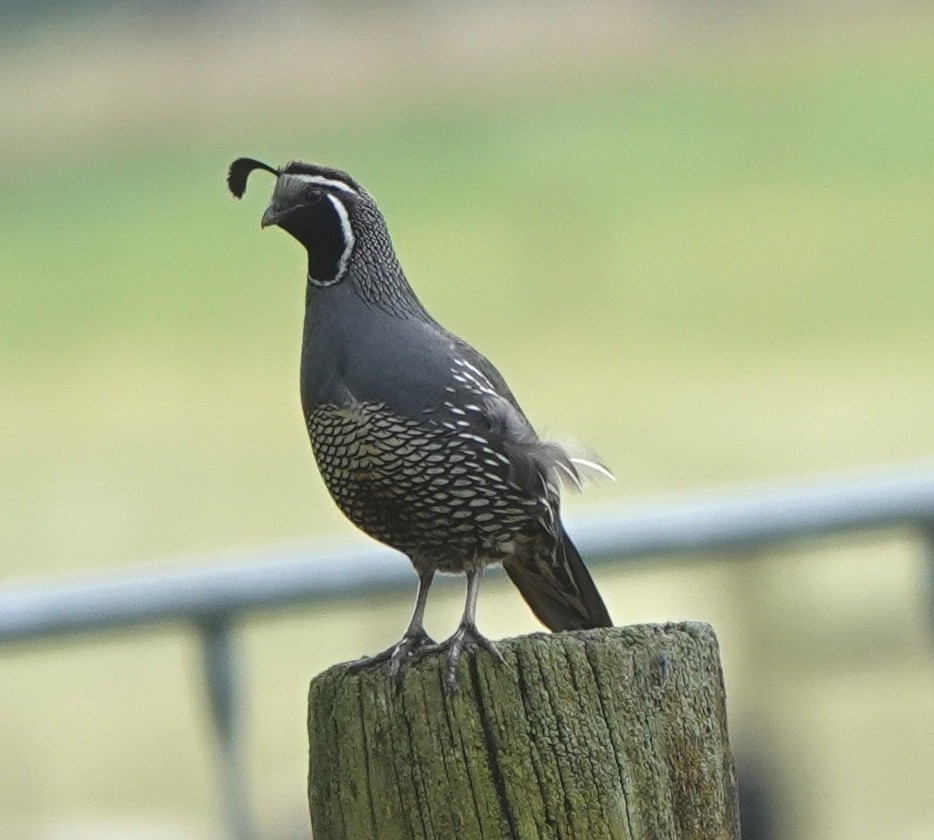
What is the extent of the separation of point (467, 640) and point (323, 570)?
7.00ft

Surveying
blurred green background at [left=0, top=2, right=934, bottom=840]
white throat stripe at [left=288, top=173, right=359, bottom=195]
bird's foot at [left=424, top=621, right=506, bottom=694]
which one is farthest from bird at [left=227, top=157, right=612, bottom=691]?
blurred green background at [left=0, top=2, right=934, bottom=840]

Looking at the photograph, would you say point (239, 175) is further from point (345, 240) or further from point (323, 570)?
point (323, 570)

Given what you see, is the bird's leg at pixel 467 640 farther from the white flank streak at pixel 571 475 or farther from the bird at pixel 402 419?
the white flank streak at pixel 571 475

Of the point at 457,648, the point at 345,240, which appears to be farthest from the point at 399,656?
the point at 345,240

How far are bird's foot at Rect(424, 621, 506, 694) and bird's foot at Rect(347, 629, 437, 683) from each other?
1.8 inches

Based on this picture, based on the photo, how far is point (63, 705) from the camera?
10266 mm

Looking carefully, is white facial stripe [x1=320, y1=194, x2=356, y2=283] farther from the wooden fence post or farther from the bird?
the wooden fence post

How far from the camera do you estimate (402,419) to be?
441cm

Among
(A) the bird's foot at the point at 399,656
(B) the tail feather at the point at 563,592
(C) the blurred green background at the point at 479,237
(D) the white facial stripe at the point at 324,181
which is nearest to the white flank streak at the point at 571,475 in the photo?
(B) the tail feather at the point at 563,592

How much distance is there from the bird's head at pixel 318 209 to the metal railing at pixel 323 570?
1.37 meters

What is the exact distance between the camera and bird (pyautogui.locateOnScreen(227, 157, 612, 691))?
4.41 metres

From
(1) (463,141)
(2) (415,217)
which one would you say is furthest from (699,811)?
(1) (463,141)

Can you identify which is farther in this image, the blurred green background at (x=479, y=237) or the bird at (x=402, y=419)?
the blurred green background at (x=479, y=237)

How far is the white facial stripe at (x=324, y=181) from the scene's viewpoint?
14.6 ft
